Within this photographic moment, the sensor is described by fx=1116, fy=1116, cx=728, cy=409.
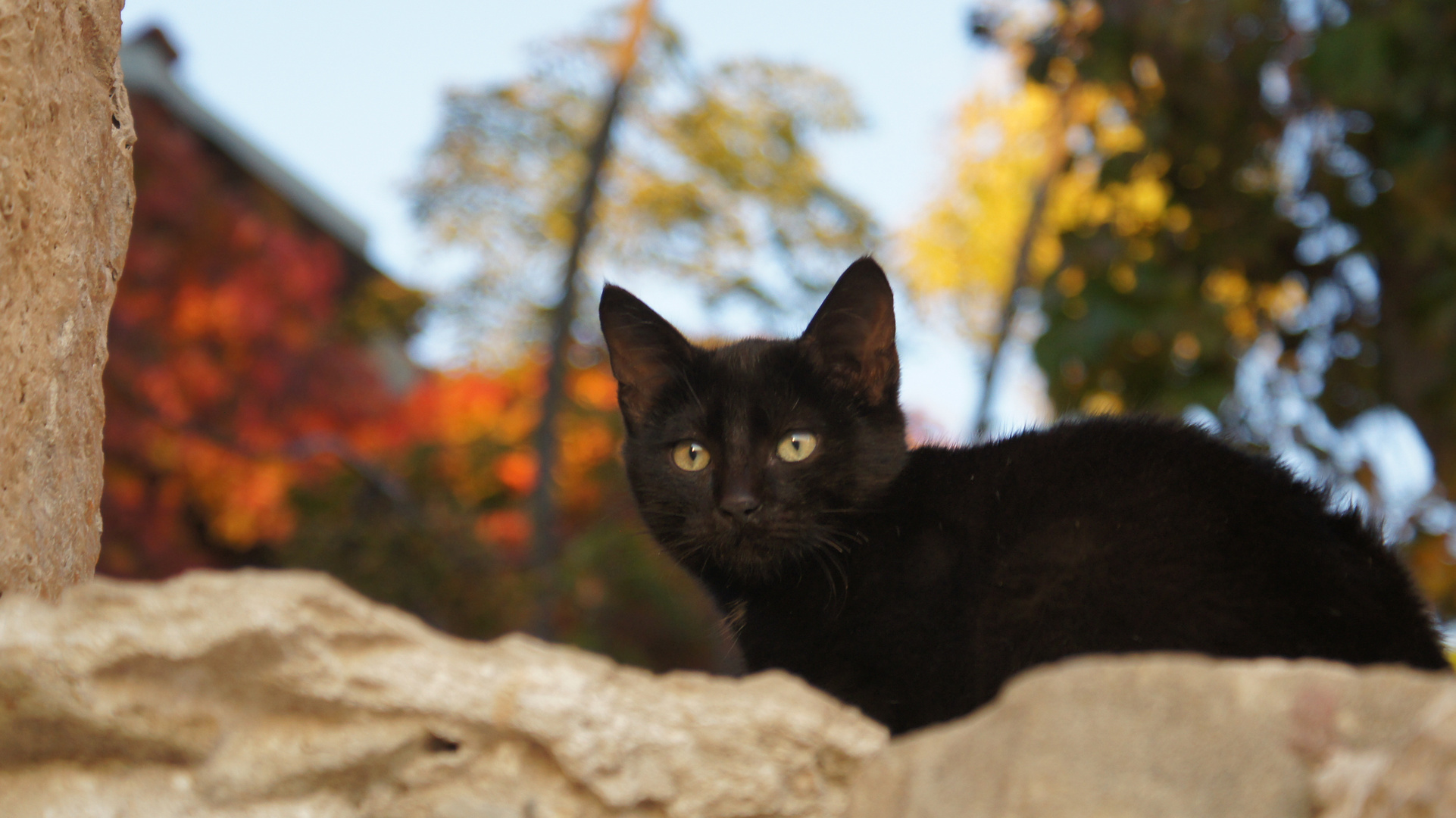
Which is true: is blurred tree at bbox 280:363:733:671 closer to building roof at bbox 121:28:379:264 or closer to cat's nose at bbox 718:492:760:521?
building roof at bbox 121:28:379:264

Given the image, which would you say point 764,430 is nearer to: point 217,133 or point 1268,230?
point 1268,230

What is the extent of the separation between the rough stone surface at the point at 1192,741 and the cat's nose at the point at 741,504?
1.06 metres

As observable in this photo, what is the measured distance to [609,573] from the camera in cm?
809

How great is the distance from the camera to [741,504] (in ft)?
7.93

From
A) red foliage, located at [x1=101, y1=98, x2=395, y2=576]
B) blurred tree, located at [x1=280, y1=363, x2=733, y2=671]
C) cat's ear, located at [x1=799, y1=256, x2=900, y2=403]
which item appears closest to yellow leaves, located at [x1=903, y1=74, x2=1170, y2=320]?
cat's ear, located at [x1=799, y1=256, x2=900, y2=403]

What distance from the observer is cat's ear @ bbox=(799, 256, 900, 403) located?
2.64 metres

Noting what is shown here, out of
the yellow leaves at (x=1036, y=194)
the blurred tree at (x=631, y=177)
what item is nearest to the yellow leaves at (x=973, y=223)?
the yellow leaves at (x=1036, y=194)

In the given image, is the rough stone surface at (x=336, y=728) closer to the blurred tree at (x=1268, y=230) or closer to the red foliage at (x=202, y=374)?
the blurred tree at (x=1268, y=230)

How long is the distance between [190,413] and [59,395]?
673 cm

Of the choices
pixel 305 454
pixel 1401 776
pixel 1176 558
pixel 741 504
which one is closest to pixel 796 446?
pixel 741 504

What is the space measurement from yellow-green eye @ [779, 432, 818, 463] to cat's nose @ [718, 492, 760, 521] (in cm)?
16

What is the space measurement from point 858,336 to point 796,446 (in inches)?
13.0

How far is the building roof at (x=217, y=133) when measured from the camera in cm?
917

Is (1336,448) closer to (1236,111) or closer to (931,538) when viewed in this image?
(1236,111)
